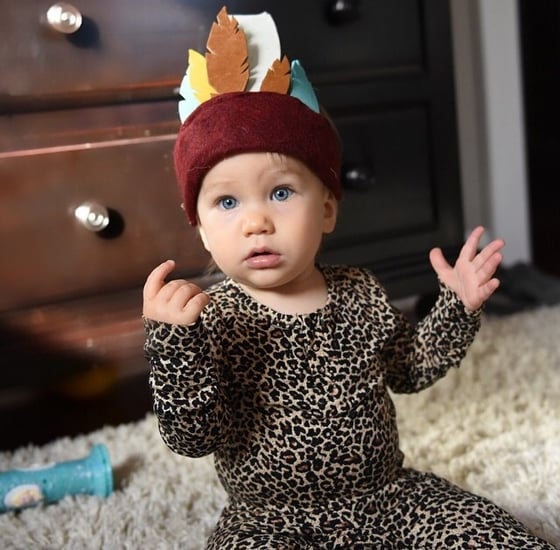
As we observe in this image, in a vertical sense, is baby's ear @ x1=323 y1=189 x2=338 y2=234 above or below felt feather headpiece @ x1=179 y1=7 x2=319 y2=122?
below

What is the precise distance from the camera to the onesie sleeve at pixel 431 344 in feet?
2.39

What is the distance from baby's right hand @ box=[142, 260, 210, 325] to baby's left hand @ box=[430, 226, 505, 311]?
9.7 inches

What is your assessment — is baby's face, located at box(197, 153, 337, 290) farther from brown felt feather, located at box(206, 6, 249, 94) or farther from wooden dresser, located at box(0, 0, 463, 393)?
wooden dresser, located at box(0, 0, 463, 393)

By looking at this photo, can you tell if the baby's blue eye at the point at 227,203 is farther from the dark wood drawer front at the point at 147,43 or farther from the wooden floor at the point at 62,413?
the wooden floor at the point at 62,413

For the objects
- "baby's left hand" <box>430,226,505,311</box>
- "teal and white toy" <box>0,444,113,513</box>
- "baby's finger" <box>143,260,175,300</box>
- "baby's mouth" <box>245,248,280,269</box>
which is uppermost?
"baby's finger" <box>143,260,175,300</box>

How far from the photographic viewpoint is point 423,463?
0.88 meters

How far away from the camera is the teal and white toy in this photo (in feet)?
2.79

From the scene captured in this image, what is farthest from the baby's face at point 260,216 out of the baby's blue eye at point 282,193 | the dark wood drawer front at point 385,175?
the dark wood drawer front at point 385,175

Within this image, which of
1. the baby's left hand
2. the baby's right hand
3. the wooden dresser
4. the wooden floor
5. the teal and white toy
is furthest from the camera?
the wooden floor

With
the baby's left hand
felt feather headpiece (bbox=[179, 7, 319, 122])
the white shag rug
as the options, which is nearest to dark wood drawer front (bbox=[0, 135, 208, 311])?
the white shag rug

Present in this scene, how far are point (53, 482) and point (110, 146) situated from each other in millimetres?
416

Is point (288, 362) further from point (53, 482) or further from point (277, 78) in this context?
point (53, 482)

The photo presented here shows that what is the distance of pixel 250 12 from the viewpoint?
1.05 metres

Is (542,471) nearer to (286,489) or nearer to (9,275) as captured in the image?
(286,489)
